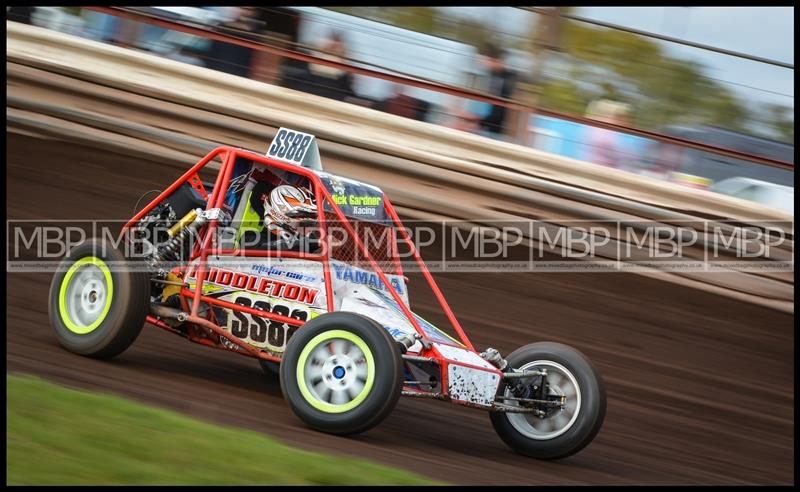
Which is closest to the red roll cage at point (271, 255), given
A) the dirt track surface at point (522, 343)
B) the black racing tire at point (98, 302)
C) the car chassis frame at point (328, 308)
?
the car chassis frame at point (328, 308)

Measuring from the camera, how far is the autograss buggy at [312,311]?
507 centimetres

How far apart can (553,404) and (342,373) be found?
1170 mm

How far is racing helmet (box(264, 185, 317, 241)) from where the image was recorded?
585cm

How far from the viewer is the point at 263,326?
5.71 meters

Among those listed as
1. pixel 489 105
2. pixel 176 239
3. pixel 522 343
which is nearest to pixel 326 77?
pixel 489 105

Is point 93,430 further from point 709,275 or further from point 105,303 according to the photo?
point 709,275

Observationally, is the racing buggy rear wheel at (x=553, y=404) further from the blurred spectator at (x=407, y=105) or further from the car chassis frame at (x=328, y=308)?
the blurred spectator at (x=407, y=105)

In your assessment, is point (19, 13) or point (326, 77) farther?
point (19, 13)

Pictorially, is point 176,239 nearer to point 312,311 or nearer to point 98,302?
point 98,302

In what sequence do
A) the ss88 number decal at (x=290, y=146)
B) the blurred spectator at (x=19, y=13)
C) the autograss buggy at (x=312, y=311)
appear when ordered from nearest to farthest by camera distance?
the autograss buggy at (x=312, y=311)
the ss88 number decal at (x=290, y=146)
the blurred spectator at (x=19, y=13)

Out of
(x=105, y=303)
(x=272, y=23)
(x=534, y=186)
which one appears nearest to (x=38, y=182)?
(x=272, y=23)

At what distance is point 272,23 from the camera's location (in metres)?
9.98

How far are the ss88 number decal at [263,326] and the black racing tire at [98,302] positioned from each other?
55 centimetres

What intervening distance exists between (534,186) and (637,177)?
3.09 ft
